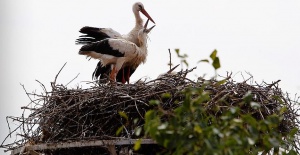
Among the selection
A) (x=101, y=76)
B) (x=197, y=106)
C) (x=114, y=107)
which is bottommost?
(x=197, y=106)

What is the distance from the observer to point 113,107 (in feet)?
21.0

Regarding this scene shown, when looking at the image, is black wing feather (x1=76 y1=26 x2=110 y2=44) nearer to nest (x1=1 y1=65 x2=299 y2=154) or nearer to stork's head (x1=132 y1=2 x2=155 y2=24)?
stork's head (x1=132 y1=2 x2=155 y2=24)

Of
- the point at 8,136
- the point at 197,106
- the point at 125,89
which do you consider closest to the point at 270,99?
the point at 125,89

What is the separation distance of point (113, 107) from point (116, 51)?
2.49m

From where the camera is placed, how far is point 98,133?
6328 millimetres

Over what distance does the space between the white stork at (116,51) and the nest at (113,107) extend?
1.97m

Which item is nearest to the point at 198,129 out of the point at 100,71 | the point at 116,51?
the point at 116,51

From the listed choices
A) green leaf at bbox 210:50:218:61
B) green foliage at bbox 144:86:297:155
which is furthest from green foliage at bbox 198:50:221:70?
green foliage at bbox 144:86:297:155

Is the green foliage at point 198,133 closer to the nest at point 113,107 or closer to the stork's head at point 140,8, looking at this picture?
the nest at point 113,107

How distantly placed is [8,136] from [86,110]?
0.90 metres

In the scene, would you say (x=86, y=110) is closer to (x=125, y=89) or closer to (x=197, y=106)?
(x=125, y=89)

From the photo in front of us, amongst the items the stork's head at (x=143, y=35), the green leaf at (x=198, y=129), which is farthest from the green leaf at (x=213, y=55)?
the stork's head at (x=143, y=35)

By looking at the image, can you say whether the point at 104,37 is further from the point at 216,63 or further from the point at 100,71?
the point at 216,63

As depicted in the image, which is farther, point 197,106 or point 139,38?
point 139,38
